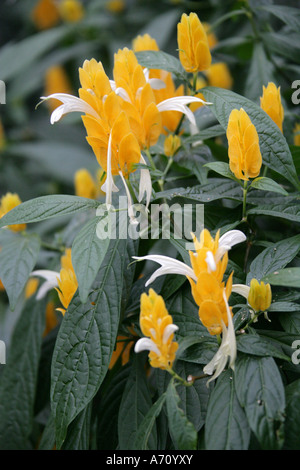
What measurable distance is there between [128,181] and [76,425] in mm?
409

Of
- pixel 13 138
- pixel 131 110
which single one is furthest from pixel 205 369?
pixel 13 138

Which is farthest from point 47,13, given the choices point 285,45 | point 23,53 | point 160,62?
point 160,62

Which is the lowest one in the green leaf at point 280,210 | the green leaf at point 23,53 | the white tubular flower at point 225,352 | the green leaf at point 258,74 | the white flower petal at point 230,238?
the white tubular flower at point 225,352

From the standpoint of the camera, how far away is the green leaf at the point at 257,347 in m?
0.66

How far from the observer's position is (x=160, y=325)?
635 mm

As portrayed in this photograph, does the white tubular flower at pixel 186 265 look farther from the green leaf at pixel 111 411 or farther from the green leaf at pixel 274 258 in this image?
the green leaf at pixel 111 411

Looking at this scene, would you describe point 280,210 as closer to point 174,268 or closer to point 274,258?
point 274,258

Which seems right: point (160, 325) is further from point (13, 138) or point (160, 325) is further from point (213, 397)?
point (13, 138)

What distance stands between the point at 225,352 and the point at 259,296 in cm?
8

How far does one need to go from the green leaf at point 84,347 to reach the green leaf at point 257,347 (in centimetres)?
19

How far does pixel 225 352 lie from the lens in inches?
26.5

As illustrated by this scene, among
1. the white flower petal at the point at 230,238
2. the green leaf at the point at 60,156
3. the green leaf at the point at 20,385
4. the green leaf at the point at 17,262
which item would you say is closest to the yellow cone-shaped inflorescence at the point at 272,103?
the white flower petal at the point at 230,238

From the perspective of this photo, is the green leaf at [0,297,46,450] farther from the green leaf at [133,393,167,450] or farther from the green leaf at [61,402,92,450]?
the green leaf at [133,393,167,450]

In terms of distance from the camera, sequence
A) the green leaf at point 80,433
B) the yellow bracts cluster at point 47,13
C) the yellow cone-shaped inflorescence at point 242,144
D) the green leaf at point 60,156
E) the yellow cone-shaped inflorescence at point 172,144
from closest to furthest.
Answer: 1. the yellow cone-shaped inflorescence at point 242,144
2. the green leaf at point 80,433
3. the yellow cone-shaped inflorescence at point 172,144
4. the green leaf at point 60,156
5. the yellow bracts cluster at point 47,13
